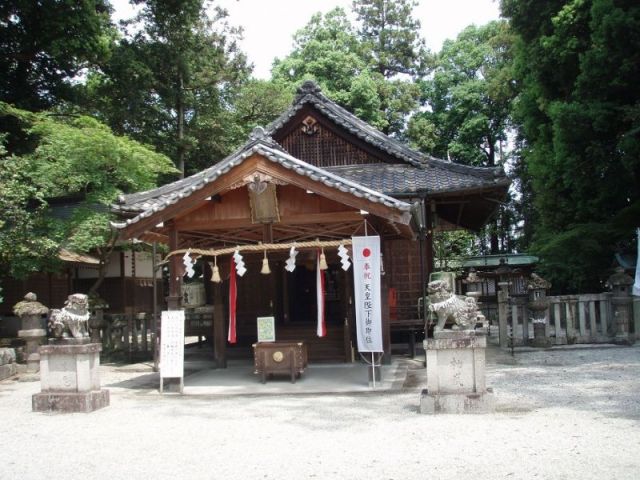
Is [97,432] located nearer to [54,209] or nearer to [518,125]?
[54,209]

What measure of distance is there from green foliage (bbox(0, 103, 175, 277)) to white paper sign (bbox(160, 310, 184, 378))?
6.46 m

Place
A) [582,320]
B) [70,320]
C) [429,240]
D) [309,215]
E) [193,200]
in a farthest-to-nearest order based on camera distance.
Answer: [429,240] < [582,320] < [309,215] < [193,200] < [70,320]

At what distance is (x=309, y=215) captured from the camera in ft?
38.0

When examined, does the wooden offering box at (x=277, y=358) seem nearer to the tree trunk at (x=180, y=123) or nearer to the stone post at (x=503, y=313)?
the stone post at (x=503, y=313)

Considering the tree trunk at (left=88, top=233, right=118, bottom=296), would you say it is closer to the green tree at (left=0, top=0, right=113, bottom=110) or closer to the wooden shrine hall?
the wooden shrine hall

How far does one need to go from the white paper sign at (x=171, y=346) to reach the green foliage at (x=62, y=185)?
6458mm

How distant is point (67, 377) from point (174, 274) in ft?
9.65

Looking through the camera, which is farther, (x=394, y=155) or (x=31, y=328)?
(x=394, y=155)

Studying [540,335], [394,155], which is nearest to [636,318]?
[540,335]

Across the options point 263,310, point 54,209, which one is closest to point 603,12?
point 263,310

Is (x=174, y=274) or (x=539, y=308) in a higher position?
(x=174, y=274)

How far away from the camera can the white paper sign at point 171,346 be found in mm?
11130

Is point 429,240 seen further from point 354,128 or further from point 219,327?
point 219,327

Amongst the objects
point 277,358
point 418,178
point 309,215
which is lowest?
point 277,358
